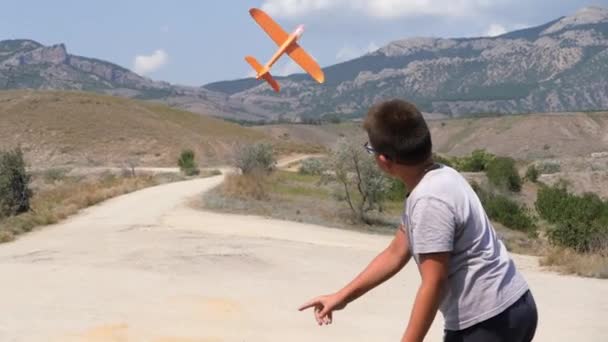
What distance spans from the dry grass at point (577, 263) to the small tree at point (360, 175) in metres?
8.68

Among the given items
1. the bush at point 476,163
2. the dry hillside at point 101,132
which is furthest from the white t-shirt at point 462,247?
the dry hillside at point 101,132

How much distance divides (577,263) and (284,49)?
8.44m

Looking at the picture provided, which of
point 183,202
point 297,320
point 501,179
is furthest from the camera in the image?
point 501,179

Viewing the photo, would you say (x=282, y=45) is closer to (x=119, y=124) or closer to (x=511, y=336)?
(x=511, y=336)

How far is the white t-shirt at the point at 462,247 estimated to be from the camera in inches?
114

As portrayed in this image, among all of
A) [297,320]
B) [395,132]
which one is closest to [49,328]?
[297,320]

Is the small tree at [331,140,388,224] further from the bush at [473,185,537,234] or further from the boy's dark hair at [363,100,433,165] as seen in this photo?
the boy's dark hair at [363,100,433,165]

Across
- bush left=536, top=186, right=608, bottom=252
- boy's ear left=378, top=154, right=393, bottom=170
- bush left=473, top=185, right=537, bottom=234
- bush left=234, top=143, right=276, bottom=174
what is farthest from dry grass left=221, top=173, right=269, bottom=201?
boy's ear left=378, top=154, right=393, bottom=170

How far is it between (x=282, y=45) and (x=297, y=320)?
11.5 feet

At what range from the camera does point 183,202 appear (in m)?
26.2

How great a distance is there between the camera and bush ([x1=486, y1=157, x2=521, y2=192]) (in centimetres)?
4475

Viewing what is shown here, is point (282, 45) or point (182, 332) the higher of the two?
point (282, 45)

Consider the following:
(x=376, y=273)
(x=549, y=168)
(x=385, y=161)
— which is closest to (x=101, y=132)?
(x=549, y=168)

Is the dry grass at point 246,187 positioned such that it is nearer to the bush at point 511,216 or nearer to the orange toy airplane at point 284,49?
the bush at point 511,216
